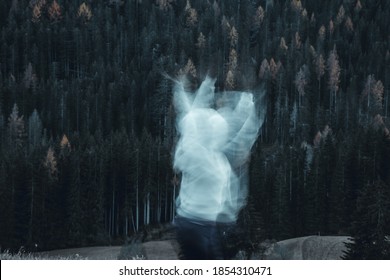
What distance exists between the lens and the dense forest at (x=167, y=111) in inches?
794

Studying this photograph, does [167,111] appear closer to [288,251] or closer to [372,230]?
[372,230]

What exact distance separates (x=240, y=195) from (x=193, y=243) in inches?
195

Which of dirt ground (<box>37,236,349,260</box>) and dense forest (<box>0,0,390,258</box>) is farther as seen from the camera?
dense forest (<box>0,0,390,258</box>)

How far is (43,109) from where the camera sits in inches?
2275

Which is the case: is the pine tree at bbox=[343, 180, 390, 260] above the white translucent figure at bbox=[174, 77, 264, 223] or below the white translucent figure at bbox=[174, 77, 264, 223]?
below

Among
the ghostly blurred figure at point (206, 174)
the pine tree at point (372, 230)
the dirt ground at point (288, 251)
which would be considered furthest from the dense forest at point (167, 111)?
the ghostly blurred figure at point (206, 174)

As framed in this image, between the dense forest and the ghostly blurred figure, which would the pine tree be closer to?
the dense forest

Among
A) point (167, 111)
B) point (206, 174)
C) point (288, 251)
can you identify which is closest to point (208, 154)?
point (206, 174)

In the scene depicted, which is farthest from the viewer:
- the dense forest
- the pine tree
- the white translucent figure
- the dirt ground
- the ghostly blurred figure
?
the dense forest

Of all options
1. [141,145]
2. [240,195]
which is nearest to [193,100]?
[240,195]

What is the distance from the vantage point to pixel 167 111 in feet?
82.3

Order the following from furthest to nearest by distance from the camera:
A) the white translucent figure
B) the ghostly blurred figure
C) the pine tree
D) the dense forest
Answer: the dense forest → the white translucent figure → the ghostly blurred figure → the pine tree

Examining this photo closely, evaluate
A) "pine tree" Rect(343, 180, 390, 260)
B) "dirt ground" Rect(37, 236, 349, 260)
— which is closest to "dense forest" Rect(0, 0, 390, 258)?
"pine tree" Rect(343, 180, 390, 260)

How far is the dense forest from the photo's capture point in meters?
20.2
